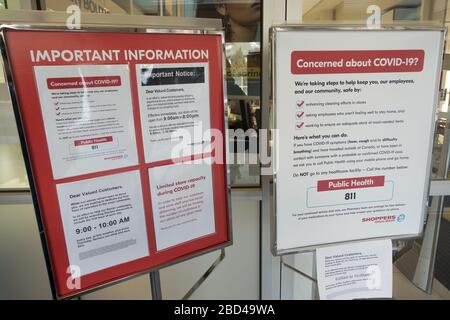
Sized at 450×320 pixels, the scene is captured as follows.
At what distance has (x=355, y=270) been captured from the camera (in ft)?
4.28

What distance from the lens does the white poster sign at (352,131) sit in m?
1.11

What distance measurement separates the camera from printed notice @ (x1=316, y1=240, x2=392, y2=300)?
1.29m

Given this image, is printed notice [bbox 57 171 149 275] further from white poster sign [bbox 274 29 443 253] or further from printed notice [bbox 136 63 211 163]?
white poster sign [bbox 274 29 443 253]

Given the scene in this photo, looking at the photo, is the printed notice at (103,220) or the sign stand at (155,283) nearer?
the printed notice at (103,220)

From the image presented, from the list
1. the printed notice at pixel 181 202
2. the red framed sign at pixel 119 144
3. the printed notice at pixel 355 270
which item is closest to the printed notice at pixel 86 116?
the red framed sign at pixel 119 144

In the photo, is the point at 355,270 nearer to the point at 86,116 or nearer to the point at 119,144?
the point at 119,144

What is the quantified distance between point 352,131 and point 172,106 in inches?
25.6

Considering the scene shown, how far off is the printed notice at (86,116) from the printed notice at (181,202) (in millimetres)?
152

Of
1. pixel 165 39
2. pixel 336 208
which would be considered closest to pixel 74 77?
pixel 165 39

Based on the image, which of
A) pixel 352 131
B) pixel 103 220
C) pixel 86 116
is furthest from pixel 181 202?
pixel 352 131

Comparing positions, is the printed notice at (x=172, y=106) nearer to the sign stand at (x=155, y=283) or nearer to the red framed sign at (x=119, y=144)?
the red framed sign at (x=119, y=144)

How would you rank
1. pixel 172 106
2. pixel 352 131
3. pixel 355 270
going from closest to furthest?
pixel 172 106 < pixel 352 131 < pixel 355 270

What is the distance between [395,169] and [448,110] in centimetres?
77

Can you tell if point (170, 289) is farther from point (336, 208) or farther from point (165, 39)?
point (165, 39)
